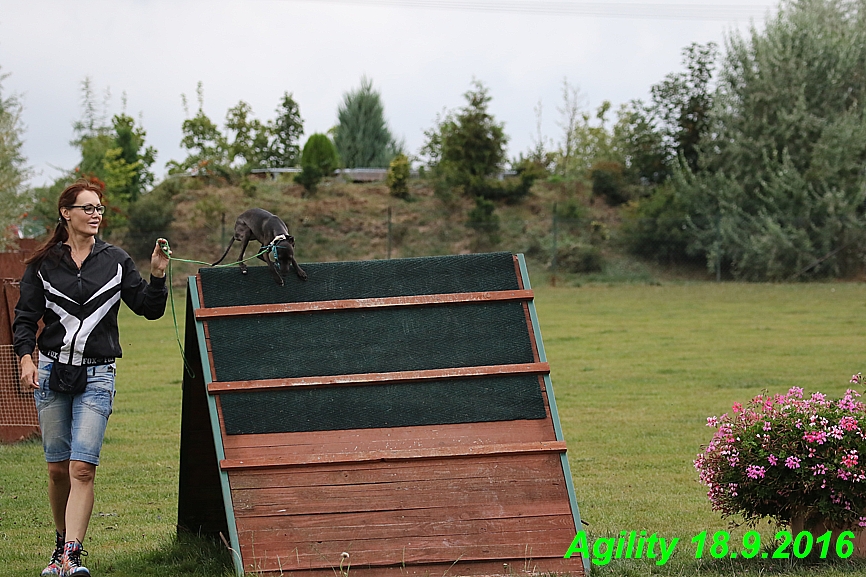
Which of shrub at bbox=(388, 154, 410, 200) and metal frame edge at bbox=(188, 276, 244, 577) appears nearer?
metal frame edge at bbox=(188, 276, 244, 577)

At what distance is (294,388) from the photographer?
429 cm

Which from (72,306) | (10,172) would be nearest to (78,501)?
(72,306)

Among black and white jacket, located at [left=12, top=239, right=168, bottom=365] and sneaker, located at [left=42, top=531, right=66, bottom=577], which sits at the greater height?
black and white jacket, located at [left=12, top=239, right=168, bottom=365]

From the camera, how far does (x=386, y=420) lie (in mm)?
4309

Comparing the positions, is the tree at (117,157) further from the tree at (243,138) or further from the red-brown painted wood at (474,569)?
the red-brown painted wood at (474,569)

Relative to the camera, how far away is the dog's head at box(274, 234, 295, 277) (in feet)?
14.4

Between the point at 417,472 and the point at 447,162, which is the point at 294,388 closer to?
the point at 417,472

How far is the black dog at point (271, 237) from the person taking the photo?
4406 mm

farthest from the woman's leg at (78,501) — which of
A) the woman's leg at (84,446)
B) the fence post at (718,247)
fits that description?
the fence post at (718,247)

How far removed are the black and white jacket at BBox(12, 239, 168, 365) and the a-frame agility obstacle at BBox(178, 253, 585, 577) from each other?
371 mm

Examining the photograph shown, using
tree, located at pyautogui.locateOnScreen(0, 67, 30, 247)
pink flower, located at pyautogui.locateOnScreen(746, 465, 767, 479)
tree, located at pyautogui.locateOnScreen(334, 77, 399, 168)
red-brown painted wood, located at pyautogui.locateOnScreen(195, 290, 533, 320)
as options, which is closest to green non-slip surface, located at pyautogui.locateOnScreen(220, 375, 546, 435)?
red-brown painted wood, located at pyautogui.locateOnScreen(195, 290, 533, 320)

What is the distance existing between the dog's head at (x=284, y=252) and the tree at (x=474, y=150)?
2928 centimetres

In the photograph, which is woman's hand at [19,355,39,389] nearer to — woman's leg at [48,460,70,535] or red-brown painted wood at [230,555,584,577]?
woman's leg at [48,460,70,535]

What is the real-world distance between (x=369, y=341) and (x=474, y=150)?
99.4 ft
